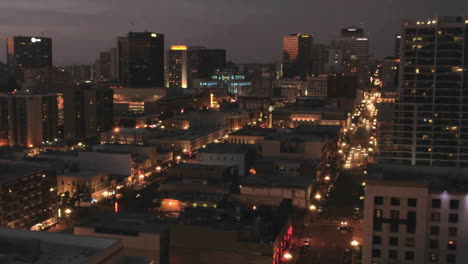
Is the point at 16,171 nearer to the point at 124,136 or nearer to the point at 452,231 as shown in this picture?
the point at 452,231

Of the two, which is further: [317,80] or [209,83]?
[209,83]

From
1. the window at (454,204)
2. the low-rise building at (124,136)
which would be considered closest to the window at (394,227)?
the window at (454,204)

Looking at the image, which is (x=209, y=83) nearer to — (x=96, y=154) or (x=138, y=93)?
(x=138, y=93)

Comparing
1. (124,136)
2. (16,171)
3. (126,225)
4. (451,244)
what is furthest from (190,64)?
(451,244)

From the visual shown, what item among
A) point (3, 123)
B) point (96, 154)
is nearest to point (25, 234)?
point (96, 154)

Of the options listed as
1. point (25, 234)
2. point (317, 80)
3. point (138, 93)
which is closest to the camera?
point (25, 234)

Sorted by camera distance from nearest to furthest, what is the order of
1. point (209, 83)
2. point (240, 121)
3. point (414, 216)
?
point (414, 216) → point (240, 121) → point (209, 83)

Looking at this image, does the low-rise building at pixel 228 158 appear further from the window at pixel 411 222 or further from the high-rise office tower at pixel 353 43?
the high-rise office tower at pixel 353 43
